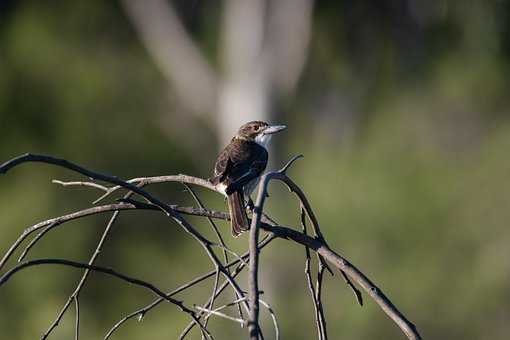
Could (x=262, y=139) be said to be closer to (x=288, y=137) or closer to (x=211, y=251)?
(x=211, y=251)

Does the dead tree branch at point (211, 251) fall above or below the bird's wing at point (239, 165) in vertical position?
below

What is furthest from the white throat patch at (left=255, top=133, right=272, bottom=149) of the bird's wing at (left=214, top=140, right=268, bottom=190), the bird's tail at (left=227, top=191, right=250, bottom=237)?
the bird's tail at (left=227, top=191, right=250, bottom=237)

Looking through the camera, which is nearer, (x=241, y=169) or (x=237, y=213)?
(x=237, y=213)

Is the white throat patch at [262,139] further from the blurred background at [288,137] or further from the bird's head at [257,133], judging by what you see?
the blurred background at [288,137]

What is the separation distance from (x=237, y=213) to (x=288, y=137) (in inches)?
519

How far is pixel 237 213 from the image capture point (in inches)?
163

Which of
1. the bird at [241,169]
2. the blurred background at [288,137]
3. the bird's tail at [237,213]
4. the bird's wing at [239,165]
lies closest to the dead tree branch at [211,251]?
the bird's tail at [237,213]

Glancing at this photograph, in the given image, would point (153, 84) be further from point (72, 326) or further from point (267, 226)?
point (267, 226)

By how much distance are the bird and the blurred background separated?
748cm

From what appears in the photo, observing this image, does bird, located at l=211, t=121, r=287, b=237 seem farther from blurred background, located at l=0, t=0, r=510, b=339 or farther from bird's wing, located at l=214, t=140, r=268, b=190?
blurred background, located at l=0, t=0, r=510, b=339

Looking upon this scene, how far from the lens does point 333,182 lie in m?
14.8

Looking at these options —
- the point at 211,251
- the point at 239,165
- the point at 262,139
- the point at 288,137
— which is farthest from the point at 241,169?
the point at 288,137

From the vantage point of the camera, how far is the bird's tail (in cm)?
401

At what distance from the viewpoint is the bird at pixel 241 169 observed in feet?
13.9
